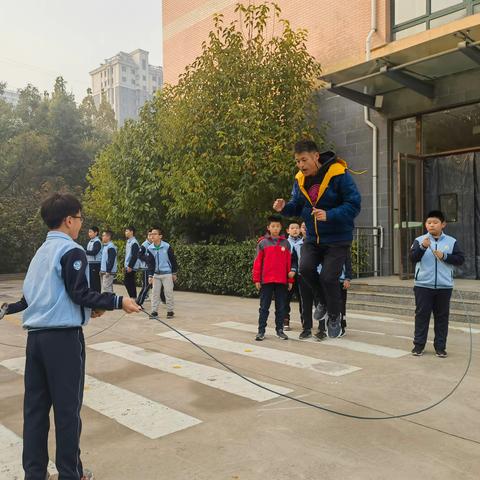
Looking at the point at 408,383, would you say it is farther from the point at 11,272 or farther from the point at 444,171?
the point at 11,272

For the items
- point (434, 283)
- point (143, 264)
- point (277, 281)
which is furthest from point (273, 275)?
point (143, 264)

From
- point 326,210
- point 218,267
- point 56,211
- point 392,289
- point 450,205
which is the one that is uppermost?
point 450,205

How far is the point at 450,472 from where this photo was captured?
2990 millimetres

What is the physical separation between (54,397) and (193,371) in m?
2.77

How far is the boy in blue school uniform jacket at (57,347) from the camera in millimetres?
2703

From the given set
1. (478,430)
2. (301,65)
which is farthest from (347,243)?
(301,65)

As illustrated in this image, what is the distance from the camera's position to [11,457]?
3342 millimetres

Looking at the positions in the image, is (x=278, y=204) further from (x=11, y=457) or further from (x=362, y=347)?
(x=11, y=457)

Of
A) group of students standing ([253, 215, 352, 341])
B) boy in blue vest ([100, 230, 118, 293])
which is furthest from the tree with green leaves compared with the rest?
group of students standing ([253, 215, 352, 341])

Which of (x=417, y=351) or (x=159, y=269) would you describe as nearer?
(x=417, y=351)

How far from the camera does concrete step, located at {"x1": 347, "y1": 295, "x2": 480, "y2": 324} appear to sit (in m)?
8.62

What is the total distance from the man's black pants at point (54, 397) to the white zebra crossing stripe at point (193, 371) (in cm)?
195

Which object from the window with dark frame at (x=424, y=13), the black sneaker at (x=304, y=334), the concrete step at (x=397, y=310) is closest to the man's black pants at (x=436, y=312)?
the black sneaker at (x=304, y=334)

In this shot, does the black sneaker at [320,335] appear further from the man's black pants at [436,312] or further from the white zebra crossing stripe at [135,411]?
the white zebra crossing stripe at [135,411]
